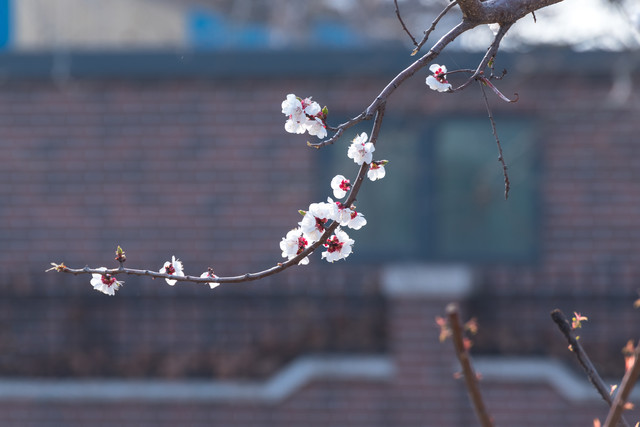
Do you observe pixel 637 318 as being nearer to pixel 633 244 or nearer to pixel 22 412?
pixel 633 244

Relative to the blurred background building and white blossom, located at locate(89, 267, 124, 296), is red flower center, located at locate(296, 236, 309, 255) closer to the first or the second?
white blossom, located at locate(89, 267, 124, 296)

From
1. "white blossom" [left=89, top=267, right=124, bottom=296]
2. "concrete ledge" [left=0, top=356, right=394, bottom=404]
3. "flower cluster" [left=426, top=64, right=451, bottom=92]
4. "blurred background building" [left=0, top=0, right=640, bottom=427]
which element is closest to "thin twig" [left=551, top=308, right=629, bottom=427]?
"flower cluster" [left=426, top=64, right=451, bottom=92]

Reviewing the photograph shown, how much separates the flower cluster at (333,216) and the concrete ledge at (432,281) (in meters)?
4.65

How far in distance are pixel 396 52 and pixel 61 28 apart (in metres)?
8.70

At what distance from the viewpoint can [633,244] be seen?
7.40m

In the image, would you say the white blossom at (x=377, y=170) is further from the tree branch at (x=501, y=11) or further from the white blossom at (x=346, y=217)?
the tree branch at (x=501, y=11)

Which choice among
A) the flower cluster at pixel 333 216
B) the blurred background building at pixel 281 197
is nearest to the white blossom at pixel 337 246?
the flower cluster at pixel 333 216

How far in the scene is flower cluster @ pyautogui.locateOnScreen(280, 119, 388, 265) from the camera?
181 cm

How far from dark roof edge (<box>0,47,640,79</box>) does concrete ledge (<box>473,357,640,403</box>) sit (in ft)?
8.77

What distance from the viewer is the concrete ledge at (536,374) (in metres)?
6.39

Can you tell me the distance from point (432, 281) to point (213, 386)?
6.60 ft

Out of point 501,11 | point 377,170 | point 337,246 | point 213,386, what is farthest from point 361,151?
point 213,386

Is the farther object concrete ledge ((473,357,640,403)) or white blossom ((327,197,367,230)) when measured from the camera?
concrete ledge ((473,357,640,403))

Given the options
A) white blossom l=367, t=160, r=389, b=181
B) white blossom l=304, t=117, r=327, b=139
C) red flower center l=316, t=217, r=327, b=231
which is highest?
white blossom l=304, t=117, r=327, b=139
